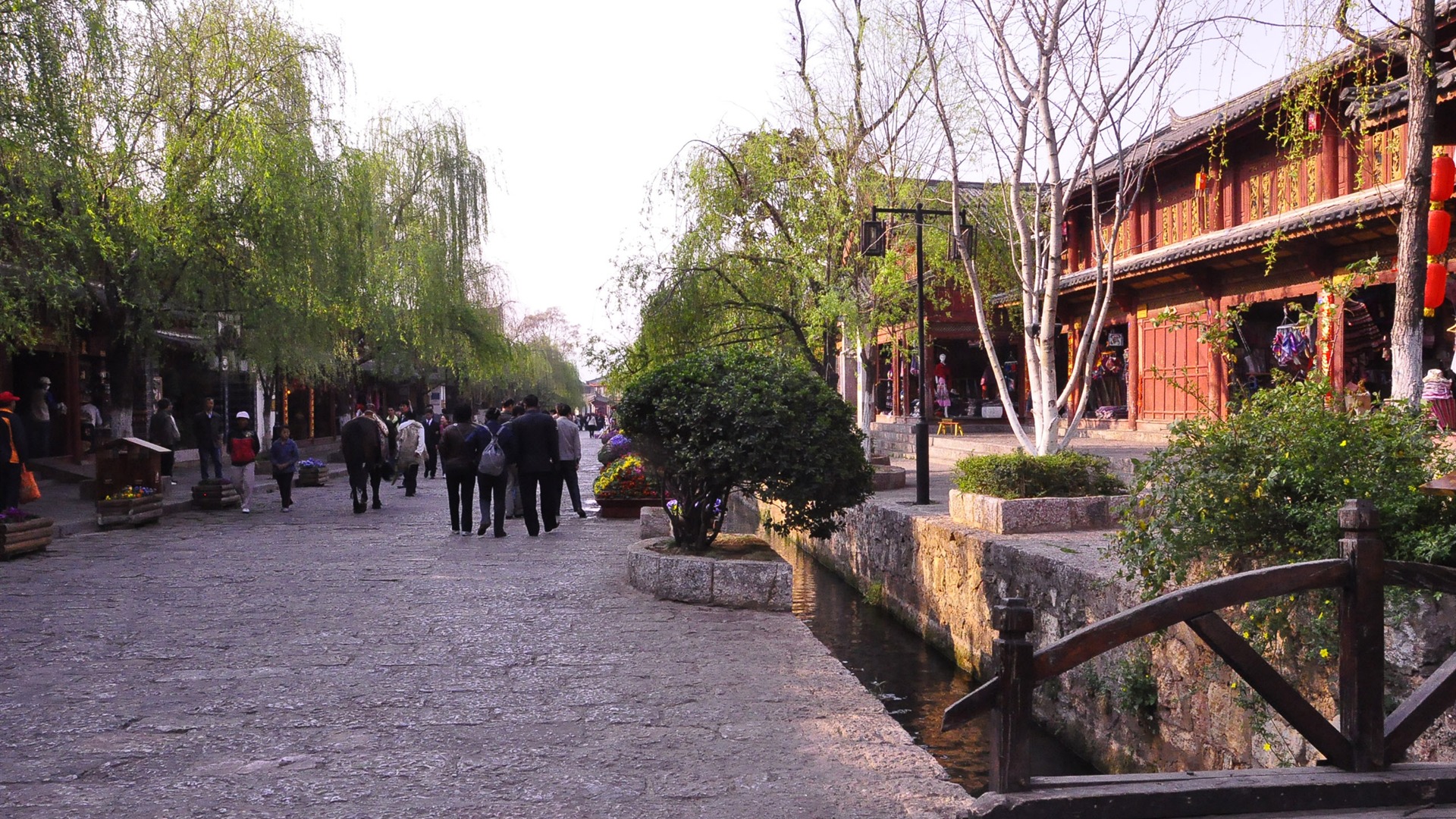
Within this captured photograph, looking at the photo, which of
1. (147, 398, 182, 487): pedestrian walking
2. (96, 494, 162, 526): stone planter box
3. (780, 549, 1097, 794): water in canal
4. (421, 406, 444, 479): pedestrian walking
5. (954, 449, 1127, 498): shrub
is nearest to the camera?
(780, 549, 1097, 794): water in canal

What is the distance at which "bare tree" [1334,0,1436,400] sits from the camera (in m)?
8.44

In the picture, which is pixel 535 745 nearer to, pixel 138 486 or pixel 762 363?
pixel 762 363

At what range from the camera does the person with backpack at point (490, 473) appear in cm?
1226

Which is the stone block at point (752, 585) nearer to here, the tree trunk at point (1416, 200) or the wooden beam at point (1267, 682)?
the wooden beam at point (1267, 682)

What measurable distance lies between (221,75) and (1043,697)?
1506 cm

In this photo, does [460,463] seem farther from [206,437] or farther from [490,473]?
[206,437]

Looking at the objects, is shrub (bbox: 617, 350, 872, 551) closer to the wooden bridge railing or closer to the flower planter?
the wooden bridge railing

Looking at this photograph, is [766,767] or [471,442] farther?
[471,442]

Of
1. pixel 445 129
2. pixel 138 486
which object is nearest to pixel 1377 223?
pixel 138 486

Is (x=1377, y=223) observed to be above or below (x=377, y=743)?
above

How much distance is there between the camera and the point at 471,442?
42.3 ft

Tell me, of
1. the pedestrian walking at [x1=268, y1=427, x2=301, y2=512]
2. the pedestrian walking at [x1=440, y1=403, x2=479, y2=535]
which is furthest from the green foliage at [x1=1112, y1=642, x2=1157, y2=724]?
the pedestrian walking at [x1=268, y1=427, x2=301, y2=512]

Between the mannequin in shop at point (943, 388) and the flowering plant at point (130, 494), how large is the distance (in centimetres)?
1909

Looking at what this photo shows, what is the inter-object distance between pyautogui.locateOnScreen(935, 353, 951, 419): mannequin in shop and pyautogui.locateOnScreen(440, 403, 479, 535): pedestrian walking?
17.4 meters
